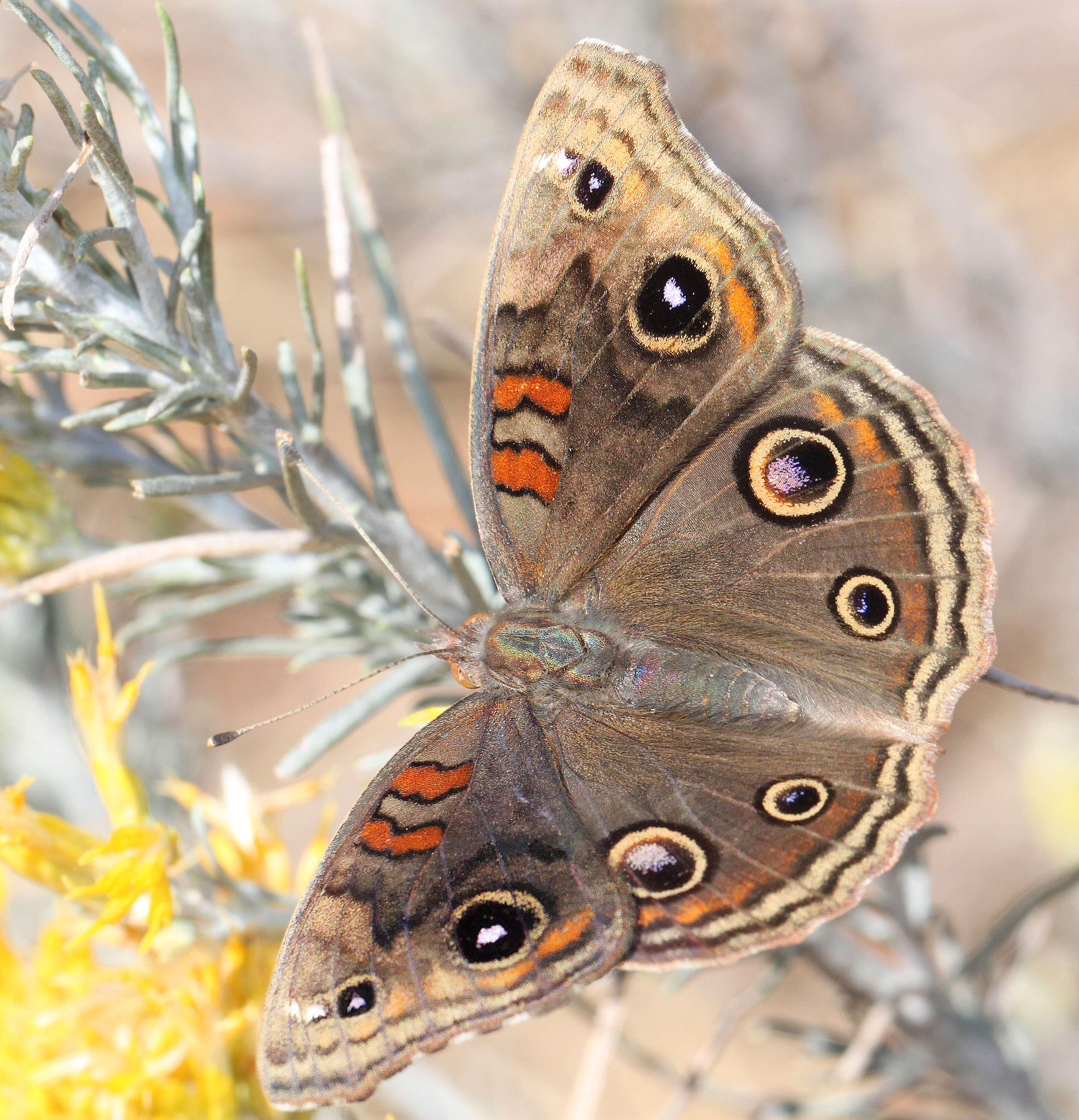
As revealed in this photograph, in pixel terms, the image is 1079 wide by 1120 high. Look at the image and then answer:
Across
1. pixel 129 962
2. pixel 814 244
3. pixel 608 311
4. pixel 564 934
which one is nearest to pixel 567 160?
pixel 608 311

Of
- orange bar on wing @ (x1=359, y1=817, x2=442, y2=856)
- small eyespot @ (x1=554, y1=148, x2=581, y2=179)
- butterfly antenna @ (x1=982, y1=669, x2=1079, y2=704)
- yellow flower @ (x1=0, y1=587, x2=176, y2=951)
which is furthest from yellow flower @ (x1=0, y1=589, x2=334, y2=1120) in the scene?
butterfly antenna @ (x1=982, y1=669, x2=1079, y2=704)

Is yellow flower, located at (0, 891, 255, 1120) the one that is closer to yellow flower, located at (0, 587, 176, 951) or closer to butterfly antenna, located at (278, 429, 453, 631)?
yellow flower, located at (0, 587, 176, 951)

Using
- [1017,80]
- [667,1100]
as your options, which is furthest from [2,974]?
[1017,80]

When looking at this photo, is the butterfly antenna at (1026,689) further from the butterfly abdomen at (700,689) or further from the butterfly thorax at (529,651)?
the butterfly thorax at (529,651)

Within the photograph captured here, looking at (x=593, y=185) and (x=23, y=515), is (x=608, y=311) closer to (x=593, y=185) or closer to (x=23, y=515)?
(x=593, y=185)

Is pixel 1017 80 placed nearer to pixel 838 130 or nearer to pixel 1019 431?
pixel 838 130

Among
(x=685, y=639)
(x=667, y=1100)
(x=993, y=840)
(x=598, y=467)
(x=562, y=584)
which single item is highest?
(x=598, y=467)
